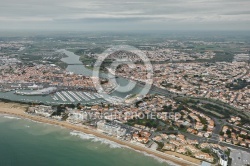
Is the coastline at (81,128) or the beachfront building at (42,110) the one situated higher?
the beachfront building at (42,110)

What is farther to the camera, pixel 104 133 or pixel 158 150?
pixel 104 133

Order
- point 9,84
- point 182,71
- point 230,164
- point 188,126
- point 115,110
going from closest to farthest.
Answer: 1. point 230,164
2. point 188,126
3. point 115,110
4. point 9,84
5. point 182,71

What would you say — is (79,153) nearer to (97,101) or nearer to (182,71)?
(97,101)

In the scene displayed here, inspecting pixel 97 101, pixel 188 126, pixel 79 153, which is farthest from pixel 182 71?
pixel 79 153

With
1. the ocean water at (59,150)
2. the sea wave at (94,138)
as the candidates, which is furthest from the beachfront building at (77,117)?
the sea wave at (94,138)

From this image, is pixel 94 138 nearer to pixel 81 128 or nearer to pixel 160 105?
pixel 81 128

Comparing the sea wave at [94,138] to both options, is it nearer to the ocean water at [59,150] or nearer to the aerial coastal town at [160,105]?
the ocean water at [59,150]

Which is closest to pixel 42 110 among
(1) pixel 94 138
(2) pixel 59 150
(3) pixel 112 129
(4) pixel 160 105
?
(1) pixel 94 138
